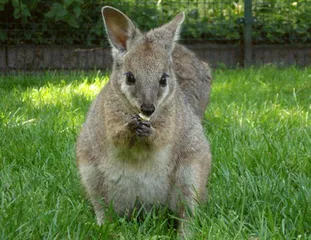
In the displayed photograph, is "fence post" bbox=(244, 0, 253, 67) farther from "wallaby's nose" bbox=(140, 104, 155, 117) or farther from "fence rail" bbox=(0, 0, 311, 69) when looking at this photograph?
"wallaby's nose" bbox=(140, 104, 155, 117)

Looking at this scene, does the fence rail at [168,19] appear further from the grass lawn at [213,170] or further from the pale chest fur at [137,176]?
the pale chest fur at [137,176]

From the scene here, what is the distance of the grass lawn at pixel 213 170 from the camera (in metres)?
2.64

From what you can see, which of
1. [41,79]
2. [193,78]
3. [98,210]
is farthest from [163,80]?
[41,79]

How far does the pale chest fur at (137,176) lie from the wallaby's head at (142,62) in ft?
0.67

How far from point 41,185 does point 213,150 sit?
1.05 m

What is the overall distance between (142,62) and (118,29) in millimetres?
294

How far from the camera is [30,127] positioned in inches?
171

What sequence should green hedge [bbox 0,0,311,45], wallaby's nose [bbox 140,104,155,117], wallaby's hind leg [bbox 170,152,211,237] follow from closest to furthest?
wallaby's nose [bbox 140,104,155,117] → wallaby's hind leg [bbox 170,152,211,237] → green hedge [bbox 0,0,311,45]

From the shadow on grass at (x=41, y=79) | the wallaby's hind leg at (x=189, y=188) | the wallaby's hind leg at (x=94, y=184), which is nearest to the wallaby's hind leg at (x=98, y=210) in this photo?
the wallaby's hind leg at (x=94, y=184)

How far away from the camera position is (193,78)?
14.4 feet

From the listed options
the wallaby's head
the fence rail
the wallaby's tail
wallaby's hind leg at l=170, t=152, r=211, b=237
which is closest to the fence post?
the fence rail

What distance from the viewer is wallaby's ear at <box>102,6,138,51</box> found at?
10.3 ft

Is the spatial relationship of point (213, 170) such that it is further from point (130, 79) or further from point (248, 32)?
point (248, 32)

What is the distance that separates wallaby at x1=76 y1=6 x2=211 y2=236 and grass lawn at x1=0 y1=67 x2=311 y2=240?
0.10m
